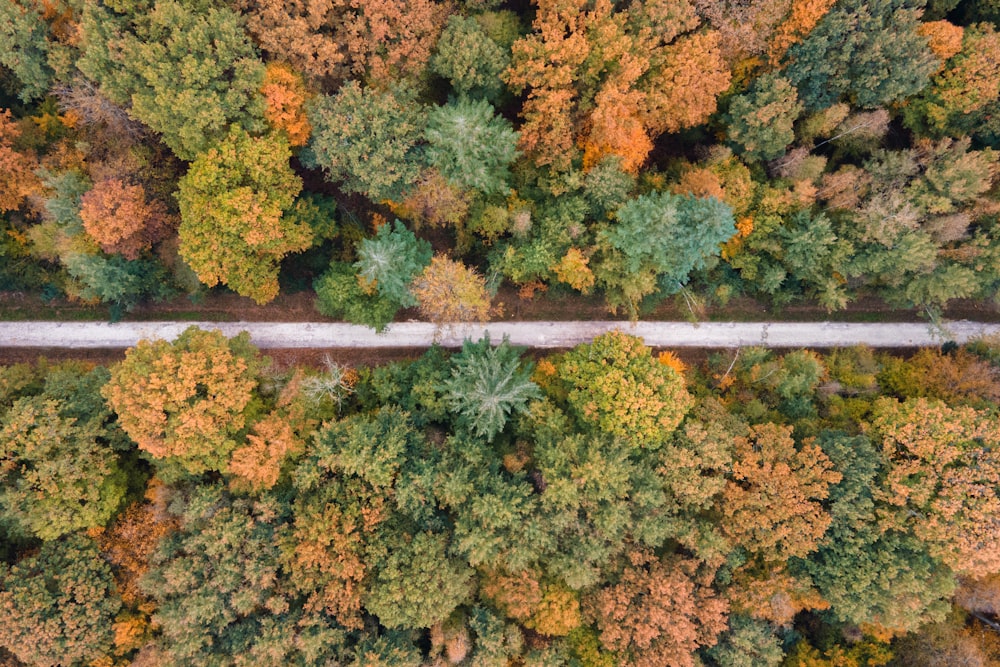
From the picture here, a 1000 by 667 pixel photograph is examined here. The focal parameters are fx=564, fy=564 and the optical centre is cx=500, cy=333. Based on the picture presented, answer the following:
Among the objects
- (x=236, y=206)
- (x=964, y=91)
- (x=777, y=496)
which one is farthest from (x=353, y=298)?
(x=964, y=91)

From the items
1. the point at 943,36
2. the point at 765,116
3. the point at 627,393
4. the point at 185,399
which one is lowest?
the point at 185,399

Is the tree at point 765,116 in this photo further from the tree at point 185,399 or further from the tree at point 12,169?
the tree at point 12,169

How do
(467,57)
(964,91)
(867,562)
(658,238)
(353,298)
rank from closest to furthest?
1. (467,57)
2. (658,238)
3. (867,562)
4. (964,91)
5. (353,298)

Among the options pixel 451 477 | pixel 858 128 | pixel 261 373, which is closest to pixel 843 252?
pixel 858 128

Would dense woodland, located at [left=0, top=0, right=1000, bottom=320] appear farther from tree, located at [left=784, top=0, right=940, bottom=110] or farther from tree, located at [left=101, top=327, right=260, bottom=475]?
tree, located at [left=101, top=327, right=260, bottom=475]

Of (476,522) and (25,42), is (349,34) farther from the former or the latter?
(476,522)

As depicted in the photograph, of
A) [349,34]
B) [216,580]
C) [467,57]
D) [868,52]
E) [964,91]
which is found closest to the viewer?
[216,580]

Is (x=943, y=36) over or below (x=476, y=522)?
over

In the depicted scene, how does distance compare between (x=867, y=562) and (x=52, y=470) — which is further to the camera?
(x=867, y=562)

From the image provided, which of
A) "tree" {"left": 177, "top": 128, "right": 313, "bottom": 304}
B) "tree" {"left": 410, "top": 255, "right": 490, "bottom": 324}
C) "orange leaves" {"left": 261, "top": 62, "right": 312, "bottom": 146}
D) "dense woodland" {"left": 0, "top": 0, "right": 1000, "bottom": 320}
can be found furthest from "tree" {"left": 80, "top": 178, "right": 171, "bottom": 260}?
"tree" {"left": 410, "top": 255, "right": 490, "bottom": 324}
